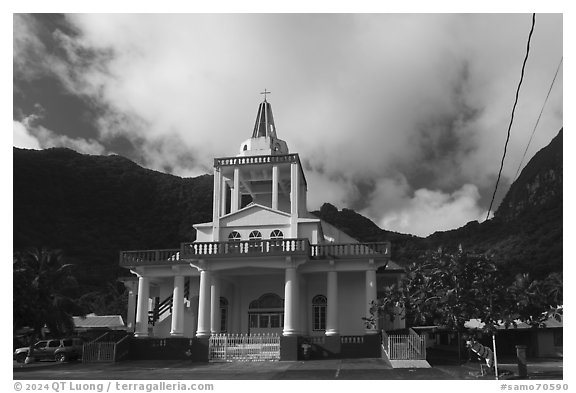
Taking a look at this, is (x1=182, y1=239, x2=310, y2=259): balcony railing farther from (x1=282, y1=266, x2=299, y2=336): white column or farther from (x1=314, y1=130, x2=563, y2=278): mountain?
(x1=314, y1=130, x2=563, y2=278): mountain

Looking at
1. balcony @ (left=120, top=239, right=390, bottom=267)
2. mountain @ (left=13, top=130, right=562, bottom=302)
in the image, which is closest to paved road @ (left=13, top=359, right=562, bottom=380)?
balcony @ (left=120, top=239, right=390, bottom=267)

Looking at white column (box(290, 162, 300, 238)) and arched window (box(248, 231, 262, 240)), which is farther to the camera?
arched window (box(248, 231, 262, 240))

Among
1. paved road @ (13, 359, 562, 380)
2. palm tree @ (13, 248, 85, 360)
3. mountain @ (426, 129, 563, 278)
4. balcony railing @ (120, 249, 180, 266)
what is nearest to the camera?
paved road @ (13, 359, 562, 380)

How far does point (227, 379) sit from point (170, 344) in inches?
411

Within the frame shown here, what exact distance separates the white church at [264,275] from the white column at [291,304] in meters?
0.04

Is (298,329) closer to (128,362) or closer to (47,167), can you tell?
(128,362)

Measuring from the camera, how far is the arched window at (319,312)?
27.2m

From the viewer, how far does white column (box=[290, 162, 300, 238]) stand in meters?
27.5

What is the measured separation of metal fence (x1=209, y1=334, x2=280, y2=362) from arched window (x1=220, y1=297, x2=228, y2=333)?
12.5 ft

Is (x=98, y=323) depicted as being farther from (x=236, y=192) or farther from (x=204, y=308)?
(x=204, y=308)

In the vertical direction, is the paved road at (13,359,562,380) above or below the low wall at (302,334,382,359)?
below

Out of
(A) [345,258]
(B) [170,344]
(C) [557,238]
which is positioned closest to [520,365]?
(A) [345,258]

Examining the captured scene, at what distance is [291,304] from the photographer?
78.8 feet

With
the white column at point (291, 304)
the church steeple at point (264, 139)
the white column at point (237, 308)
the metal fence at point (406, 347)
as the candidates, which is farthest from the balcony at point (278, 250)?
the church steeple at point (264, 139)
